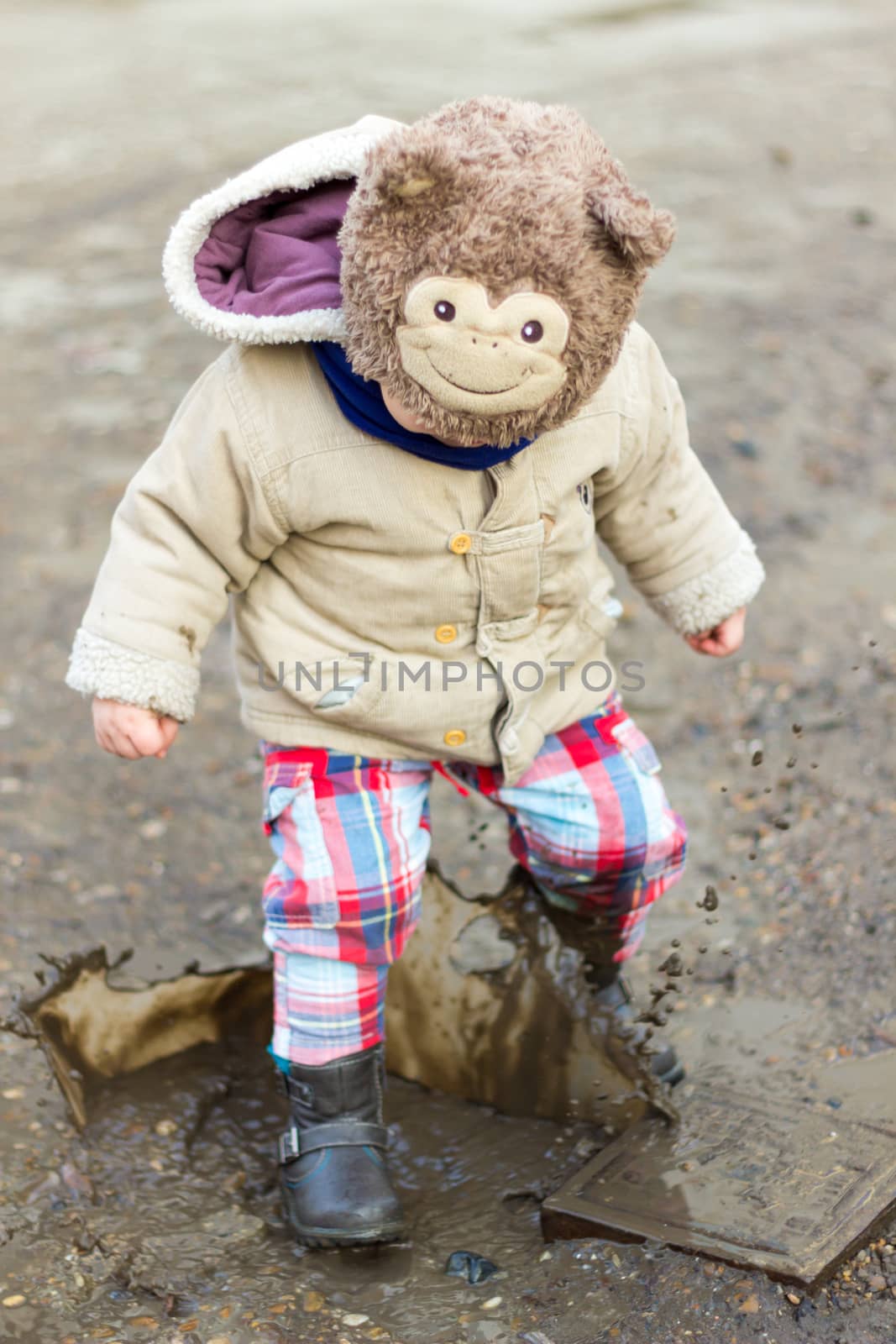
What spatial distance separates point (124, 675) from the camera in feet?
6.14

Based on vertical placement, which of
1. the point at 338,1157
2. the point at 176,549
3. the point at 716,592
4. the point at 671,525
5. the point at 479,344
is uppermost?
the point at 479,344

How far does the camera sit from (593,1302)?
1.76 metres

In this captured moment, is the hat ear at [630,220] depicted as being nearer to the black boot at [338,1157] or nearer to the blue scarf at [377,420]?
the blue scarf at [377,420]

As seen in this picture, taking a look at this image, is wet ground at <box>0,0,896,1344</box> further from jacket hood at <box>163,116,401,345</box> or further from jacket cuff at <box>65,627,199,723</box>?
jacket hood at <box>163,116,401,345</box>

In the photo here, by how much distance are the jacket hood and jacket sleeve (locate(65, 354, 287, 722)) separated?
0.31 ft

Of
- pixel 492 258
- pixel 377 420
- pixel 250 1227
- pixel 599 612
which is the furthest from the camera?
pixel 599 612

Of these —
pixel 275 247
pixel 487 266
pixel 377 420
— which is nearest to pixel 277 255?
pixel 275 247

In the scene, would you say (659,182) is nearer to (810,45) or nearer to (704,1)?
(810,45)

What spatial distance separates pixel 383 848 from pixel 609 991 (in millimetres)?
505

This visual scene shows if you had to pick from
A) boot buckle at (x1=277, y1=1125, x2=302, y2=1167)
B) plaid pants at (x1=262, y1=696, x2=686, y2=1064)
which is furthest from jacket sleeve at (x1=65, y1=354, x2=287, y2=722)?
boot buckle at (x1=277, y1=1125, x2=302, y2=1167)

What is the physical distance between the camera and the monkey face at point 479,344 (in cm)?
158

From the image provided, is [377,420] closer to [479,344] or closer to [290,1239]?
[479,344]

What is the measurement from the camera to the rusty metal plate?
5.85ft

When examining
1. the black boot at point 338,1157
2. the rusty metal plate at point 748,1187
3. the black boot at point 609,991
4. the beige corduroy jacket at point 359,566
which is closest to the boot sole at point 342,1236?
the black boot at point 338,1157
